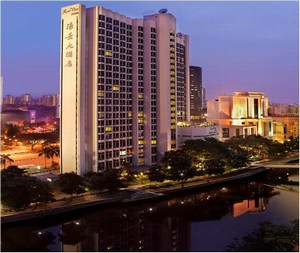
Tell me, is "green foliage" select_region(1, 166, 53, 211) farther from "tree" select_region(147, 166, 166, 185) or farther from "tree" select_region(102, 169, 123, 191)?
"tree" select_region(147, 166, 166, 185)

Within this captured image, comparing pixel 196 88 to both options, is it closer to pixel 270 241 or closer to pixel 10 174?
pixel 10 174

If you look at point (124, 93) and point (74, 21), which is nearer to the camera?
point (74, 21)

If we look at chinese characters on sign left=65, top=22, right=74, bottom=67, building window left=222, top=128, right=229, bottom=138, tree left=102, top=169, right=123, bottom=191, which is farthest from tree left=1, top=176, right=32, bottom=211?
building window left=222, top=128, right=229, bottom=138

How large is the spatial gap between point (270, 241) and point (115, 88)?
9.64 meters

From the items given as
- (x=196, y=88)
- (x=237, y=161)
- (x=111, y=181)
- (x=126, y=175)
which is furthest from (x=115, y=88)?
(x=196, y=88)

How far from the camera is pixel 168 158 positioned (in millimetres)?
14117

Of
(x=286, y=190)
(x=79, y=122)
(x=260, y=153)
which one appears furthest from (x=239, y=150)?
(x=79, y=122)

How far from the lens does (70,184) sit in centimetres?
1093

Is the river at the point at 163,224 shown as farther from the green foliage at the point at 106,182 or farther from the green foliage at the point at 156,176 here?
the green foliage at the point at 156,176

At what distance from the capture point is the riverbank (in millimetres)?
9289

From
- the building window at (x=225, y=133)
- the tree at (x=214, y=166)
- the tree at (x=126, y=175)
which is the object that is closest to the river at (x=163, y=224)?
the tree at (x=214, y=166)

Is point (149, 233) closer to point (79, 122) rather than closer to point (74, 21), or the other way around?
point (79, 122)

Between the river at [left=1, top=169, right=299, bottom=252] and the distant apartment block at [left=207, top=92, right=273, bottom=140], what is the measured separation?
1417 centimetres

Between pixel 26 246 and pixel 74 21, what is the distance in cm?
878
